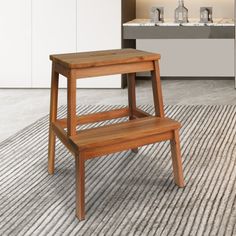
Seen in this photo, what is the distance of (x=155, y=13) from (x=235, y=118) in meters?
1.91

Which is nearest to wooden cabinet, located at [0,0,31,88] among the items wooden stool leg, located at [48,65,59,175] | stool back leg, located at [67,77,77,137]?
wooden stool leg, located at [48,65,59,175]

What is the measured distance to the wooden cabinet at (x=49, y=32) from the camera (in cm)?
541

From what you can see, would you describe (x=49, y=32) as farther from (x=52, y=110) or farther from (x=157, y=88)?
(x=157, y=88)

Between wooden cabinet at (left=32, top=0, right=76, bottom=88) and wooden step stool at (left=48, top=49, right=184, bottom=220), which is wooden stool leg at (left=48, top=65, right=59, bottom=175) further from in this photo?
wooden cabinet at (left=32, top=0, right=76, bottom=88)

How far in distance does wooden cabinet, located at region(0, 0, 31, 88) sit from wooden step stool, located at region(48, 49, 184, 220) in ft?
9.39

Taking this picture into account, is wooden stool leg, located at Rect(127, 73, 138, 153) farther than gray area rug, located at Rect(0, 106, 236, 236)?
Yes

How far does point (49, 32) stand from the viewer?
549 centimetres

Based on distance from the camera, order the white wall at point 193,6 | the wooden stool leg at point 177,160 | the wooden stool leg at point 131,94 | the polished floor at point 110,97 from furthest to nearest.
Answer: the white wall at point 193,6 → the polished floor at point 110,97 → the wooden stool leg at point 131,94 → the wooden stool leg at point 177,160

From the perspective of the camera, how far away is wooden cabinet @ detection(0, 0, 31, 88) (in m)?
5.46

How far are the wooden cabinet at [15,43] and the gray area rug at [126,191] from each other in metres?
2.06

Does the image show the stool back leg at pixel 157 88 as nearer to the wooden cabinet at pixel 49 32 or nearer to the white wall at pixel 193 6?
the wooden cabinet at pixel 49 32

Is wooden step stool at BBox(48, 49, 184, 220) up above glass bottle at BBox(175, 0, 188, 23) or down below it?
below

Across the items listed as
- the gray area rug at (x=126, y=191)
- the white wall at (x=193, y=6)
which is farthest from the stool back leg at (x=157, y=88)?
the white wall at (x=193, y=6)

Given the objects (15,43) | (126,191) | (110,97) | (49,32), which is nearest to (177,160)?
(126,191)
